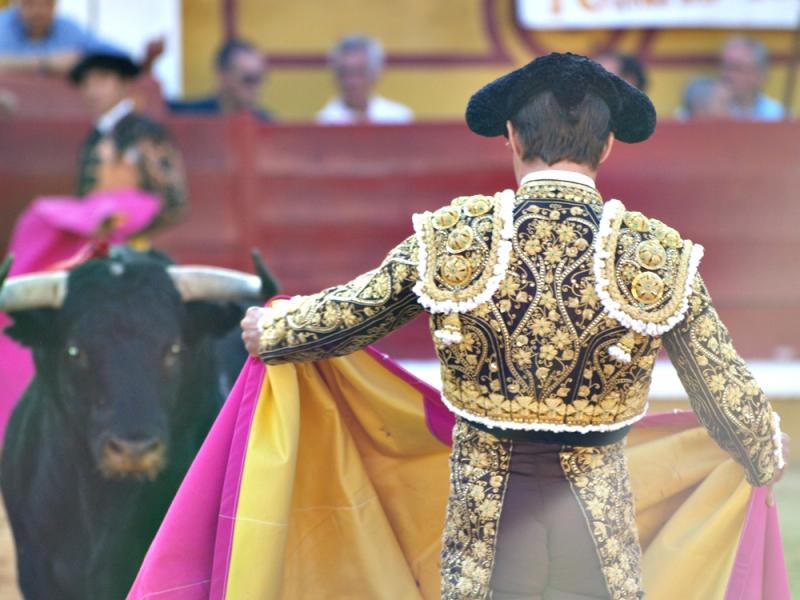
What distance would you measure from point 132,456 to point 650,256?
1178 millimetres

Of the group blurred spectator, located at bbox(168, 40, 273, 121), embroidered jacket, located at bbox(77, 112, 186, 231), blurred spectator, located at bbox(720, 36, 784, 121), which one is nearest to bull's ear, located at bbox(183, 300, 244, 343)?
embroidered jacket, located at bbox(77, 112, 186, 231)

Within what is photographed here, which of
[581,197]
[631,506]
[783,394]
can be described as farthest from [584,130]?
[783,394]

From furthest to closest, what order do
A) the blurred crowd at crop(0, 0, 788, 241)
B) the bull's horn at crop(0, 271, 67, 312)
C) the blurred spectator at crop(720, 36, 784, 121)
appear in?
the blurred spectator at crop(720, 36, 784, 121), the blurred crowd at crop(0, 0, 788, 241), the bull's horn at crop(0, 271, 67, 312)

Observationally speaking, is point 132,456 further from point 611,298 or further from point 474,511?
point 611,298

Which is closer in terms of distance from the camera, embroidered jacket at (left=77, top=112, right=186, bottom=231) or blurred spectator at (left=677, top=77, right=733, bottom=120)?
embroidered jacket at (left=77, top=112, right=186, bottom=231)

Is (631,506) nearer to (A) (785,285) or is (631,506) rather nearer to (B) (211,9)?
(A) (785,285)

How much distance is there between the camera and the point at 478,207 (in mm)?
2109

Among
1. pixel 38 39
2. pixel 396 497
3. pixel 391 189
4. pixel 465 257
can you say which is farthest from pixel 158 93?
pixel 465 257

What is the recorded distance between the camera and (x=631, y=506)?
7.04ft

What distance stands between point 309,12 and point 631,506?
5529mm

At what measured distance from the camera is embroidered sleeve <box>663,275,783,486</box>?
2.05 m

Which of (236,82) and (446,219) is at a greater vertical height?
(236,82)

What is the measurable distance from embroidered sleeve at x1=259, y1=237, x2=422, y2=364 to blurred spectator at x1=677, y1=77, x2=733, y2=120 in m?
4.31

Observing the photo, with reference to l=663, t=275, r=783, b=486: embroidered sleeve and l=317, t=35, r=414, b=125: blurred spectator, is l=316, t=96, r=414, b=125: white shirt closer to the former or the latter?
l=317, t=35, r=414, b=125: blurred spectator
